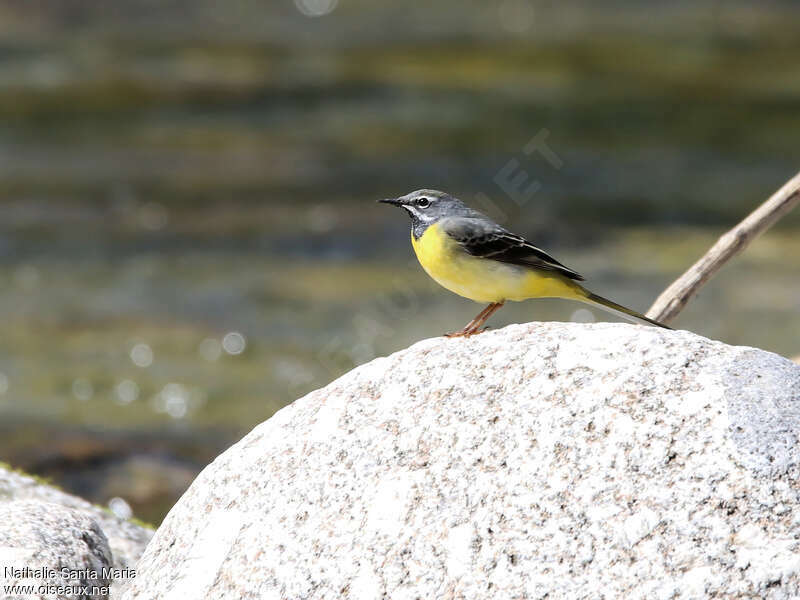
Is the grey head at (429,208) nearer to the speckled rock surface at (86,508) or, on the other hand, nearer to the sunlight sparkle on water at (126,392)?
the speckled rock surface at (86,508)

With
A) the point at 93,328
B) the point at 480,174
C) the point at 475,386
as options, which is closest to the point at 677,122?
the point at 480,174

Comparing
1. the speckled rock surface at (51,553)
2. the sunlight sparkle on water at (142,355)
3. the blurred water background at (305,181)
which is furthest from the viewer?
the sunlight sparkle on water at (142,355)

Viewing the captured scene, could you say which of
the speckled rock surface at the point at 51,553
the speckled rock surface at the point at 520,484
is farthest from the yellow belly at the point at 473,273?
the speckled rock surface at the point at 51,553

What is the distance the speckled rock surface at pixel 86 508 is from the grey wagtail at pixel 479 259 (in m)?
2.49

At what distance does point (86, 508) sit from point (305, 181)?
13.4 m

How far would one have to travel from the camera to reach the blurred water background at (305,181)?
525 inches

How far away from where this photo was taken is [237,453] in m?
4.73

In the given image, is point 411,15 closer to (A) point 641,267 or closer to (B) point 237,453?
(A) point 641,267

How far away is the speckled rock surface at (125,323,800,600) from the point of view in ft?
12.5

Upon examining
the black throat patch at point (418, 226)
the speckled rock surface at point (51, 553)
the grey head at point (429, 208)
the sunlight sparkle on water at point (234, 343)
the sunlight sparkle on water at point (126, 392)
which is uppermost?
the grey head at point (429, 208)

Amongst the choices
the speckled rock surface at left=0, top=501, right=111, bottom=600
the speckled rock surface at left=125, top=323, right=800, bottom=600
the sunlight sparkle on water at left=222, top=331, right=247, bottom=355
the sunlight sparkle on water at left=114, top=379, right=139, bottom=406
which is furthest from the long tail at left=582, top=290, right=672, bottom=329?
the sunlight sparkle on water at left=222, top=331, right=247, bottom=355

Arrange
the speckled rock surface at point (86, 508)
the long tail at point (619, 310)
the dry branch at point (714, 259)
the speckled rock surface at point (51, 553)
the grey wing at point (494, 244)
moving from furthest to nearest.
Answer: the speckled rock surface at point (86, 508) → the dry branch at point (714, 259) → the grey wing at point (494, 244) → the long tail at point (619, 310) → the speckled rock surface at point (51, 553)

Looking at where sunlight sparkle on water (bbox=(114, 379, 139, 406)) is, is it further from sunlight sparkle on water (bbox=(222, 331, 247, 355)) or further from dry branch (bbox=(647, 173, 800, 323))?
dry branch (bbox=(647, 173, 800, 323))

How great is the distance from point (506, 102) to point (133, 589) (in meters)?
19.5
